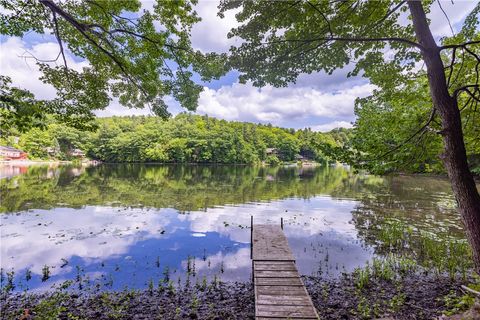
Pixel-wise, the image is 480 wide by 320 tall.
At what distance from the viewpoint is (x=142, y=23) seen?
7414mm

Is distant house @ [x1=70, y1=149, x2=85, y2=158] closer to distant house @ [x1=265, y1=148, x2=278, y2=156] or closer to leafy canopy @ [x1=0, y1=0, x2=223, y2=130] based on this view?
distant house @ [x1=265, y1=148, x2=278, y2=156]

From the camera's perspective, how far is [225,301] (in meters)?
6.91

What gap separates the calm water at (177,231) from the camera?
922 cm

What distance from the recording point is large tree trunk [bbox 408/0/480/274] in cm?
420

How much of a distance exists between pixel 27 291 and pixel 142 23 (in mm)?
8703

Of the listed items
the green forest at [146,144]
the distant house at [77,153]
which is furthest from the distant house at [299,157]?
the distant house at [77,153]

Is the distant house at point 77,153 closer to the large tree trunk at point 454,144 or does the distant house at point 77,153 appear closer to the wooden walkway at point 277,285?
the wooden walkway at point 277,285

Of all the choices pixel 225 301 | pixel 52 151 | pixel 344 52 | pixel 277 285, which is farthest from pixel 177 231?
pixel 52 151

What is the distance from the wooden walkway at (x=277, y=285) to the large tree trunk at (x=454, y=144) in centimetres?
342

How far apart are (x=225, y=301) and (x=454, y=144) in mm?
6389

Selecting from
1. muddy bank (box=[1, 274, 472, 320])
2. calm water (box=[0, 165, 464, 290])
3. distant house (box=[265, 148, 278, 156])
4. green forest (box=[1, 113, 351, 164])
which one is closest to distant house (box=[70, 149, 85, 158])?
green forest (box=[1, 113, 351, 164])

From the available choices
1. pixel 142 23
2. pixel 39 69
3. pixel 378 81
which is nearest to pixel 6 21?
pixel 39 69

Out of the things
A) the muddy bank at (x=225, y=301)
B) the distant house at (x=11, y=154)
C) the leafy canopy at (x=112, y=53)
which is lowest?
the muddy bank at (x=225, y=301)

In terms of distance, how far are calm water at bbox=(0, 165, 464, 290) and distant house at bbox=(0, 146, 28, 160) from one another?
64879 millimetres
